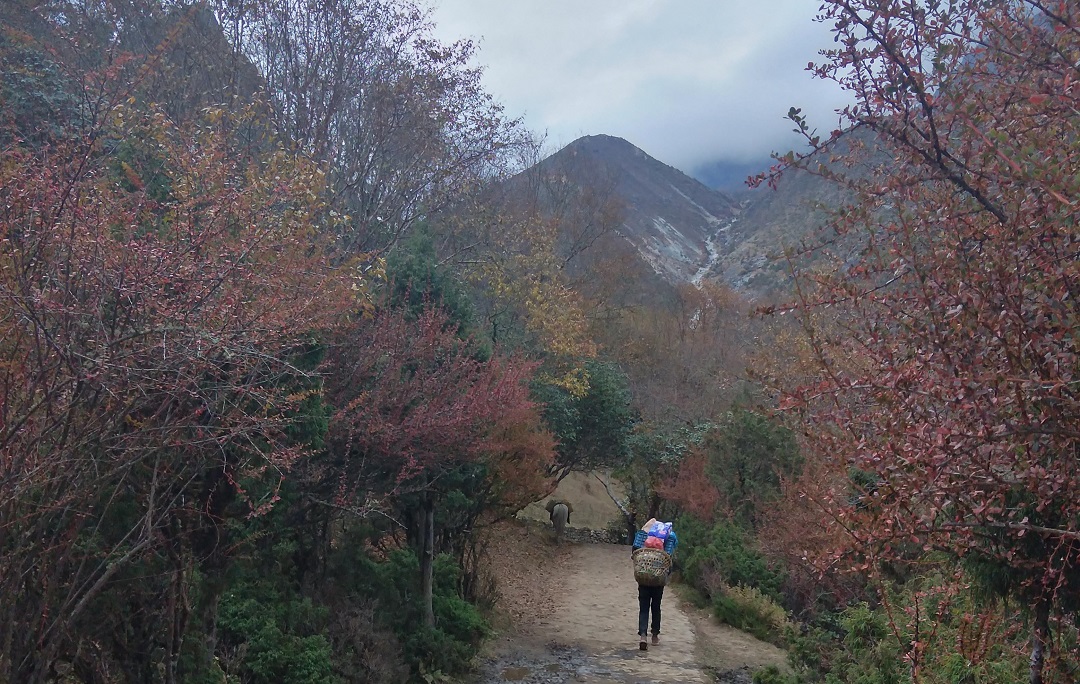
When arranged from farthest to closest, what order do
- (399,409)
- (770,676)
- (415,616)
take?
(415,616), (770,676), (399,409)

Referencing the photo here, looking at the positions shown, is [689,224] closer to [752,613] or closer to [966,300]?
[752,613]

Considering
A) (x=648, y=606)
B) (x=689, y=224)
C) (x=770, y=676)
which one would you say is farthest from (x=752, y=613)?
(x=689, y=224)

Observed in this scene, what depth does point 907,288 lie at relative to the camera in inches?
134

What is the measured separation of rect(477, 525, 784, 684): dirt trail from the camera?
28.1 feet

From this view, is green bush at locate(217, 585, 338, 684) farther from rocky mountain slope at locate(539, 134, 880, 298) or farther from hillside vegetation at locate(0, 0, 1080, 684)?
rocky mountain slope at locate(539, 134, 880, 298)

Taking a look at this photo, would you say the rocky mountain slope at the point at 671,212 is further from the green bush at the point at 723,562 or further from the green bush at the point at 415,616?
the green bush at the point at 415,616

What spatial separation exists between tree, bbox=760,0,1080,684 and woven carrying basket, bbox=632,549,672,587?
5.56 metres

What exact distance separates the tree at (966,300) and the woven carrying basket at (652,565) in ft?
18.3

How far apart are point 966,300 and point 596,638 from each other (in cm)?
872

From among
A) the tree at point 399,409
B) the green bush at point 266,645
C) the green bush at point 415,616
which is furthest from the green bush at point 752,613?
the green bush at point 266,645

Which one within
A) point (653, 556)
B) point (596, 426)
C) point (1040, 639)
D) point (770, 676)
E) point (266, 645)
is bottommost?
point (770, 676)

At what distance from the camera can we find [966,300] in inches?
106

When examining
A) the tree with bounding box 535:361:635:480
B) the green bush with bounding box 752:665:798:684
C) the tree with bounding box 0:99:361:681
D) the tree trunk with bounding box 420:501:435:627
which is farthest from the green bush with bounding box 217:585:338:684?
the tree with bounding box 535:361:635:480

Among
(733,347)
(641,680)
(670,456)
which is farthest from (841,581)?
(733,347)
